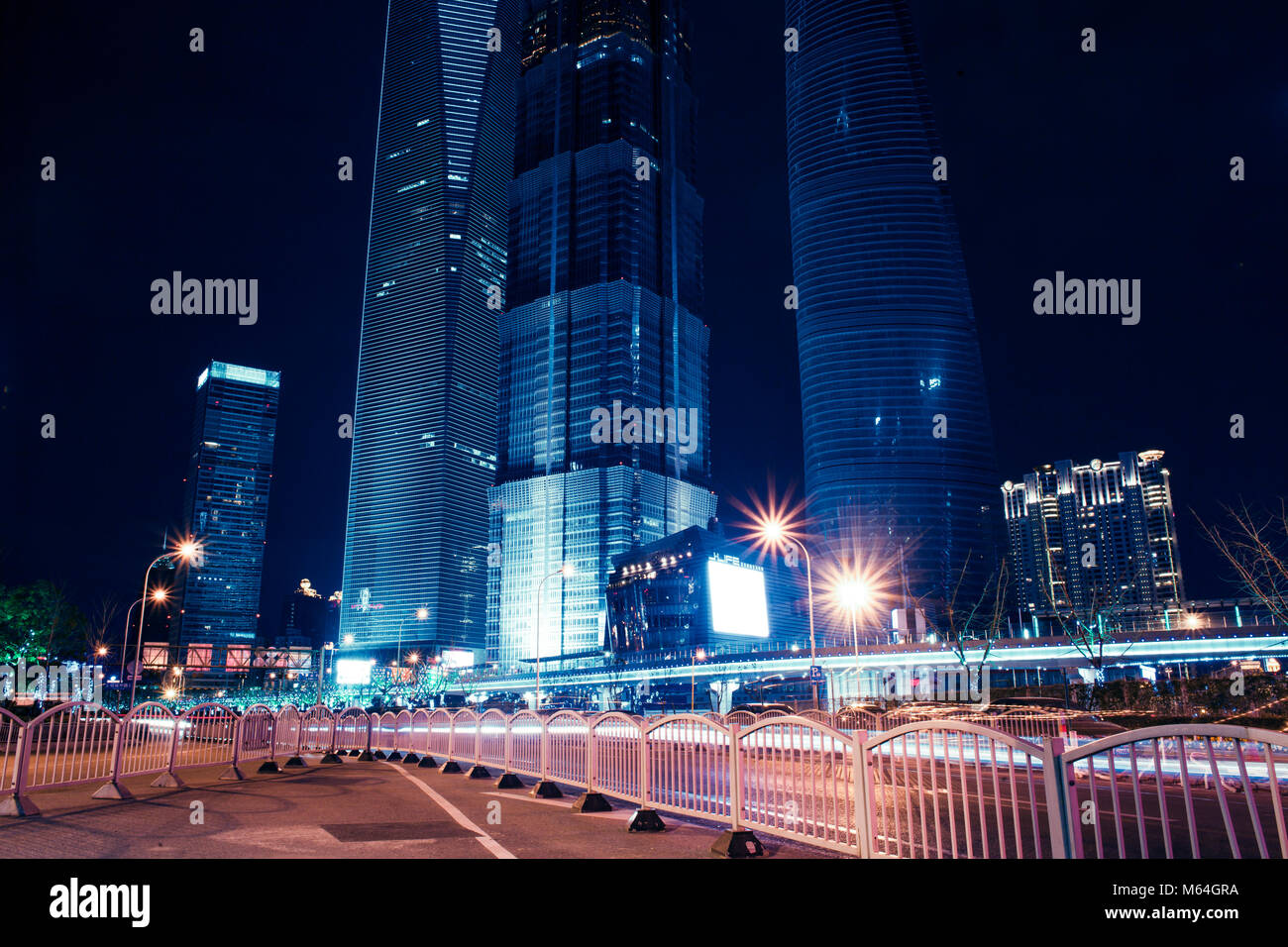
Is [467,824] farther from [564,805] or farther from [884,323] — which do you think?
[884,323]

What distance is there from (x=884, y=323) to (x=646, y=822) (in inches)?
6695

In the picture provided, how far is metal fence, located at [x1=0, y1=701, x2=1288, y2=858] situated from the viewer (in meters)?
6.05

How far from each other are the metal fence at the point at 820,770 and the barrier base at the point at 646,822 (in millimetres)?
155

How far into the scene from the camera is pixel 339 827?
1132cm

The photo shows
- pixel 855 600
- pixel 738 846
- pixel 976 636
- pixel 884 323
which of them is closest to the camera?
pixel 738 846

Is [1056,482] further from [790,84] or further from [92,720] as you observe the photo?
[92,720]

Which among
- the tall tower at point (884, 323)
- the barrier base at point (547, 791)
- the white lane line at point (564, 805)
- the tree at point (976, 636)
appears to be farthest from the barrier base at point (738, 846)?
the tall tower at point (884, 323)

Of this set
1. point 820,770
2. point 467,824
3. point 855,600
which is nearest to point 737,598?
point 855,600

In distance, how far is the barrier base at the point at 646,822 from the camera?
1123cm

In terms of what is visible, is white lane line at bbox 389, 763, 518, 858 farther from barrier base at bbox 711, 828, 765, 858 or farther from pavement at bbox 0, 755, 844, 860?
barrier base at bbox 711, 828, 765, 858

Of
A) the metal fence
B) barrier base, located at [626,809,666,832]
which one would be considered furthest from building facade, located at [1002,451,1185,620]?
barrier base, located at [626,809,666,832]

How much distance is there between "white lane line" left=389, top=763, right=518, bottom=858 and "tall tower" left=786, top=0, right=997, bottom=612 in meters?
147
